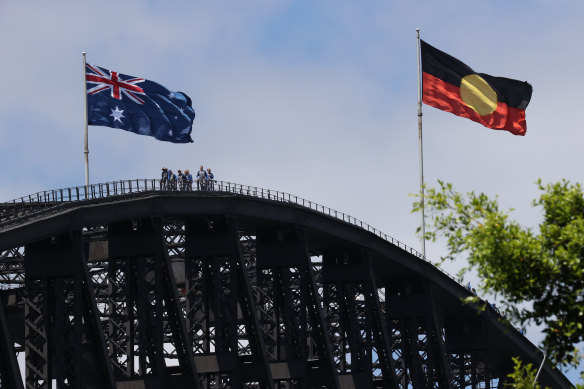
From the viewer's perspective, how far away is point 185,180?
217 feet

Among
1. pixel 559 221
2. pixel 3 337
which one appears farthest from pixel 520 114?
pixel 559 221

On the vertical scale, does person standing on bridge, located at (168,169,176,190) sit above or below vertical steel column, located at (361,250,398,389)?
above

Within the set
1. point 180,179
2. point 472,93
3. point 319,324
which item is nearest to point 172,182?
point 180,179

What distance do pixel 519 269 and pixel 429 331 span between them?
51.0 metres

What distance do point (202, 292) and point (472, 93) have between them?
1705cm

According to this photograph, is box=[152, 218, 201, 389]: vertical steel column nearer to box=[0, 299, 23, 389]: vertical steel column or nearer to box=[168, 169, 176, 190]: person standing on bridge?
box=[168, 169, 176, 190]: person standing on bridge

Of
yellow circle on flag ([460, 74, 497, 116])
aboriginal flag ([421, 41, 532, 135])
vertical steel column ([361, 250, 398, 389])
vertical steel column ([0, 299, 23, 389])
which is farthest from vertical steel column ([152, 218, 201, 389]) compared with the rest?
yellow circle on flag ([460, 74, 497, 116])

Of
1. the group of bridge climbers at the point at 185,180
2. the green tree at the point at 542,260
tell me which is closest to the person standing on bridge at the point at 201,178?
the group of bridge climbers at the point at 185,180

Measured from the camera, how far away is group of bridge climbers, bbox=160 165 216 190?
214 feet

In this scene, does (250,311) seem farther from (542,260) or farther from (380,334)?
(542,260)

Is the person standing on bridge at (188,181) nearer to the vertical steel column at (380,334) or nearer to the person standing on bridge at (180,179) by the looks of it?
the person standing on bridge at (180,179)

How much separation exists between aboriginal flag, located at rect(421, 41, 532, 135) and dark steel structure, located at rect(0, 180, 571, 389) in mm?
7522

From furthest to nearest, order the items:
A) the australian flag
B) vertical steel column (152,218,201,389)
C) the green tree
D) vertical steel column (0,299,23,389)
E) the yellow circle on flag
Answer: the yellow circle on flag < the australian flag < vertical steel column (152,218,201,389) < vertical steel column (0,299,23,389) < the green tree

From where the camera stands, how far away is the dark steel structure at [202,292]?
5844 centimetres
